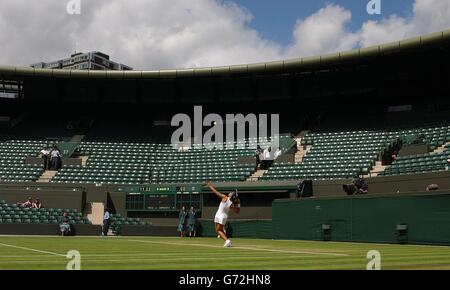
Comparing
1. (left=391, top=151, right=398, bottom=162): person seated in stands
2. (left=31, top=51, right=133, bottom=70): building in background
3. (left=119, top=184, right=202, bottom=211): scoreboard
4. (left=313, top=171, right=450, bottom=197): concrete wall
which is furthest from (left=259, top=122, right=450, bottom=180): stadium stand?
(left=31, top=51, right=133, bottom=70): building in background

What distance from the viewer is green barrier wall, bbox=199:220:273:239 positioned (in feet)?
97.8

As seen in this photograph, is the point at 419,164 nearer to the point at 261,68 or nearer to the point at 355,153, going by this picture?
the point at 355,153

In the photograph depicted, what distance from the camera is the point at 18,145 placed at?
1736 inches

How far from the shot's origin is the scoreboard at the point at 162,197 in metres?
36.6

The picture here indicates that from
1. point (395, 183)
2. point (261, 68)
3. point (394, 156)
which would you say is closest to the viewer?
point (395, 183)

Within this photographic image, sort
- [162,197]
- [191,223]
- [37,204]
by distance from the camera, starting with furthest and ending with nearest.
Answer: [162,197] → [37,204] → [191,223]

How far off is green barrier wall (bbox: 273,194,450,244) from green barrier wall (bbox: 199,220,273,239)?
1.13 m

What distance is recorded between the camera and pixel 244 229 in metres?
31.5

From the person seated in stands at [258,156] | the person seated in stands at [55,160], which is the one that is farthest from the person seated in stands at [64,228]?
the person seated in stands at [258,156]

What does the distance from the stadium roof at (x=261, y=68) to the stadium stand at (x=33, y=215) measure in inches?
484

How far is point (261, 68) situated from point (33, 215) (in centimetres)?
1888

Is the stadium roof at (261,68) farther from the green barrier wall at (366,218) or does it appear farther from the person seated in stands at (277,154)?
the green barrier wall at (366,218)

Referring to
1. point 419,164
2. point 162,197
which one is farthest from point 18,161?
point 419,164

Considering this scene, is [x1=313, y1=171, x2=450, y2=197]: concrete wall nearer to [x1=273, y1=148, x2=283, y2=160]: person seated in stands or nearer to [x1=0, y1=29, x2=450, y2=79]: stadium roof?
[x1=273, y1=148, x2=283, y2=160]: person seated in stands
